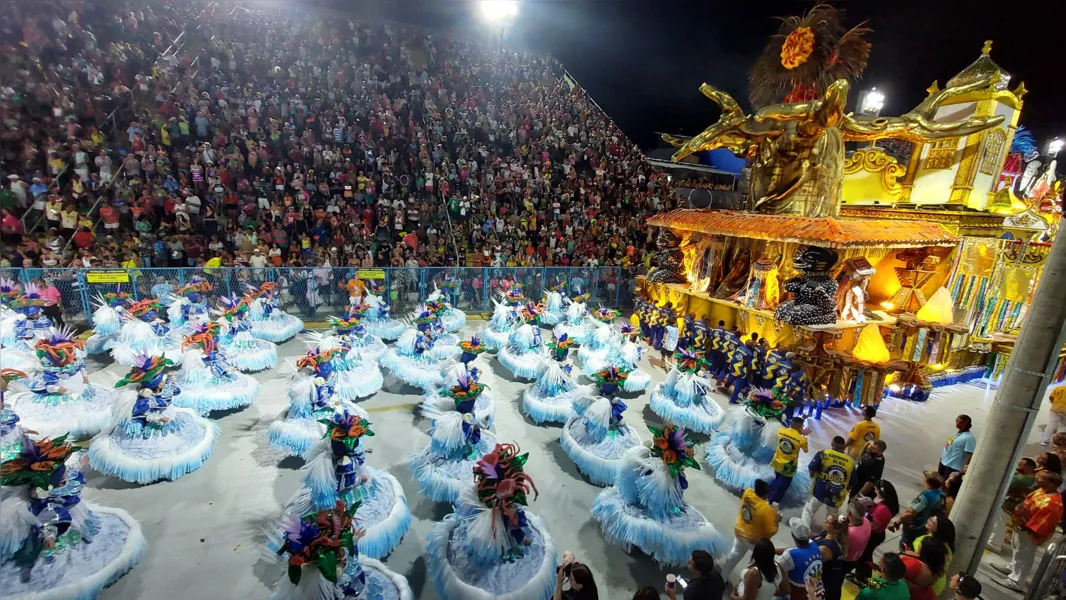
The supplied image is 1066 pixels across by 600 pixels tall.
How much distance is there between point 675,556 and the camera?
4531mm

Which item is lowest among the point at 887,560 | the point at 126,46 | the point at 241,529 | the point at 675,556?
the point at 241,529

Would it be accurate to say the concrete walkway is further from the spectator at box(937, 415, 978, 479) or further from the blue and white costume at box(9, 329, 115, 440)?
the blue and white costume at box(9, 329, 115, 440)

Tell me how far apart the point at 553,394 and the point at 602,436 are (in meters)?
1.61

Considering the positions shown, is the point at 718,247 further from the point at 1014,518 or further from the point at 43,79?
the point at 43,79

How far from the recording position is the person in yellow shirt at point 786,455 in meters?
5.16

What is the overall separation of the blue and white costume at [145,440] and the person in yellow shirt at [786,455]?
6.92m

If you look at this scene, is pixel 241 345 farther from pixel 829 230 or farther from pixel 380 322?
Result: pixel 829 230

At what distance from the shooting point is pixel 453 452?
5.33 metres

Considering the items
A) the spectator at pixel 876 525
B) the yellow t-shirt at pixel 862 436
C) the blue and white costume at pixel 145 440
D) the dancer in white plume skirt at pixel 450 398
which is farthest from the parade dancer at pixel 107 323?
the yellow t-shirt at pixel 862 436

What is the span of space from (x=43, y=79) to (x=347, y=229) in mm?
8555

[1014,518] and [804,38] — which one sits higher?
[804,38]

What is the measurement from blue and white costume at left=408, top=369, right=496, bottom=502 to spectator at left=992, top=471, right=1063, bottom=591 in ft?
17.8

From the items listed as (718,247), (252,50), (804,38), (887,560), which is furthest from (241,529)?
(252,50)

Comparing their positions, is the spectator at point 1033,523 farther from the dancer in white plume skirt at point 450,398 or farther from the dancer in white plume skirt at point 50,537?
the dancer in white plume skirt at point 50,537
